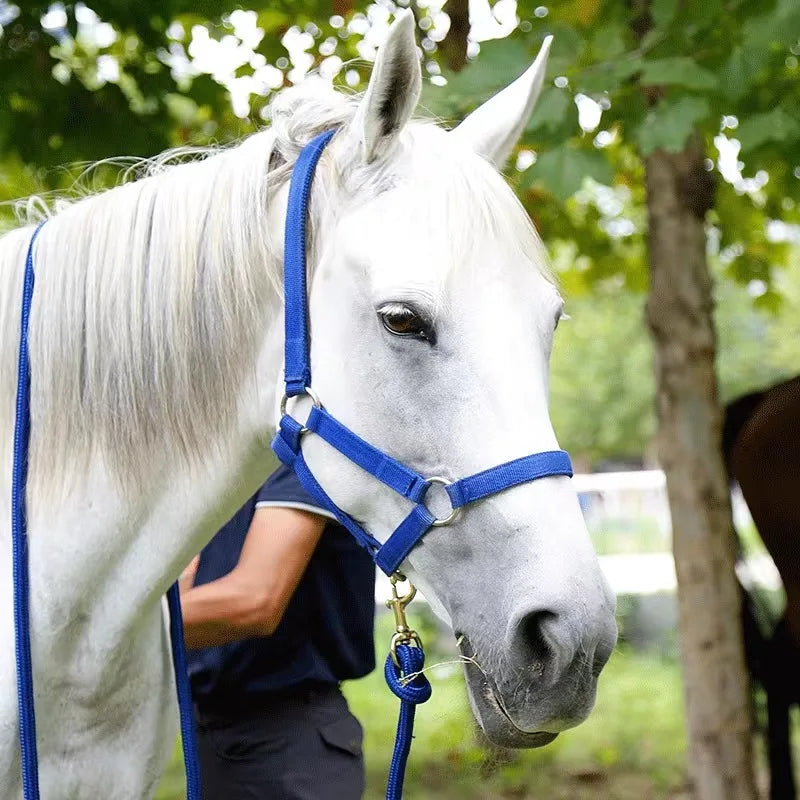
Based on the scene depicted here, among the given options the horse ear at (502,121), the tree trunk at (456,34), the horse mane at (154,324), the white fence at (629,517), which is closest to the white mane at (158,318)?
the horse mane at (154,324)

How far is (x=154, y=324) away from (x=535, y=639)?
83 centimetres

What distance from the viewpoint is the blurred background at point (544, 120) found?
8.73ft

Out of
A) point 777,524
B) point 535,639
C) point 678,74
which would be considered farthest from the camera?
point 777,524

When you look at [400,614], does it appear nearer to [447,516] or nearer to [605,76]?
[447,516]

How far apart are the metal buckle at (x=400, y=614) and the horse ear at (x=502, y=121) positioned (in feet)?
2.57

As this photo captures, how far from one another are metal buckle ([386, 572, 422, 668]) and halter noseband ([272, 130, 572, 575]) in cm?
4

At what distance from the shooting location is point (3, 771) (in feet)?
5.86

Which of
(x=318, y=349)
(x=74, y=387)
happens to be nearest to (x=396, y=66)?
(x=318, y=349)

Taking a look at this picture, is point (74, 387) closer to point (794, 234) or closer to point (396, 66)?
point (396, 66)

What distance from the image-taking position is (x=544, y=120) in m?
2.58

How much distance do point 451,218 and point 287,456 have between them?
47 centimetres

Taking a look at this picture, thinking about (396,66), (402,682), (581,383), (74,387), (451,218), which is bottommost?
(402,682)

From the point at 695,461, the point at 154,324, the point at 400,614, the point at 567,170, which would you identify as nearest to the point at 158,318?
the point at 154,324

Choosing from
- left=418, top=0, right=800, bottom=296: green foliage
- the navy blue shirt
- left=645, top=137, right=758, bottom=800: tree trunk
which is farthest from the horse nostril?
left=645, top=137, right=758, bottom=800: tree trunk
